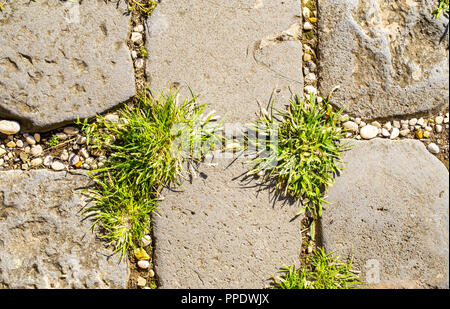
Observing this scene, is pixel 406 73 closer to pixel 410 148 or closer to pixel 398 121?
pixel 398 121

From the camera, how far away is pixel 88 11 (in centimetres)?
211

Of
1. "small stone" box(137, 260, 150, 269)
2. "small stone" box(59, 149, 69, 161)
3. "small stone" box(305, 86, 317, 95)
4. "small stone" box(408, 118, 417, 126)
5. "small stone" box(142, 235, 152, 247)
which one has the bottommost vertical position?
"small stone" box(137, 260, 150, 269)

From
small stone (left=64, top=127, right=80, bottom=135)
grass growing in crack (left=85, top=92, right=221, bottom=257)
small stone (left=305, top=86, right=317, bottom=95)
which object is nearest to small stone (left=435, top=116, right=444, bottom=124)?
small stone (left=305, top=86, right=317, bottom=95)

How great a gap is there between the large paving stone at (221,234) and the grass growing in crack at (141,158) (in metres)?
0.11

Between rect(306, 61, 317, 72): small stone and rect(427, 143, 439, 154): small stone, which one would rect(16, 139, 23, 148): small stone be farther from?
rect(427, 143, 439, 154): small stone

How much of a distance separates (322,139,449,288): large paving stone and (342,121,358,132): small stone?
0.29 ft

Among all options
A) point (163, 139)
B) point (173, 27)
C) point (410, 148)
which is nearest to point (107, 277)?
point (163, 139)

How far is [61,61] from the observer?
207cm

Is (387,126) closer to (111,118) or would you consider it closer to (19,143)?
(111,118)

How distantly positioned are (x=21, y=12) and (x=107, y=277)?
5.15 feet

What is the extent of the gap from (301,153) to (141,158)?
36.7 inches

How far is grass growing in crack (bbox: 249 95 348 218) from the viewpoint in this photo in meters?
2.15

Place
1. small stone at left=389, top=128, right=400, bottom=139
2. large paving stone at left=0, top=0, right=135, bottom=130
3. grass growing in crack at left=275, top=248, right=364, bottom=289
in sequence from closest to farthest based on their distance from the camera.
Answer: large paving stone at left=0, top=0, right=135, bottom=130, grass growing in crack at left=275, top=248, right=364, bottom=289, small stone at left=389, top=128, right=400, bottom=139

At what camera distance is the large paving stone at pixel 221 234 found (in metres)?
2.13
